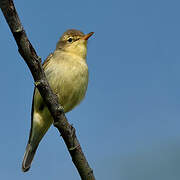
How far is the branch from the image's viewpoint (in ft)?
12.5

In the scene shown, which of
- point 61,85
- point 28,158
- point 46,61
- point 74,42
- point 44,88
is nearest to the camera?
point 44,88

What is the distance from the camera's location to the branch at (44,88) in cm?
380

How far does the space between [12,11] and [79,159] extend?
2279 millimetres

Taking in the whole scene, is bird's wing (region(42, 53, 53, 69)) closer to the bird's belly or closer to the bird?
the bird

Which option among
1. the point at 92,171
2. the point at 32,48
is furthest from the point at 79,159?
the point at 32,48

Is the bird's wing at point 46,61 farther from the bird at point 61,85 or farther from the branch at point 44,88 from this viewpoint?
the branch at point 44,88

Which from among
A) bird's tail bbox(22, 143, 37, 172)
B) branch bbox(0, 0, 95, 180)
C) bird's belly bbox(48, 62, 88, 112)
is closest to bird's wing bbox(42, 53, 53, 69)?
bird's belly bbox(48, 62, 88, 112)

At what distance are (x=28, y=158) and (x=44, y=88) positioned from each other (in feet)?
9.97

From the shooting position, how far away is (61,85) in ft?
21.6

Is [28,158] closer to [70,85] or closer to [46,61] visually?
[70,85]

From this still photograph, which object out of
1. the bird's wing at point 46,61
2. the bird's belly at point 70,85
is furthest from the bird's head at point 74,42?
the bird's belly at point 70,85

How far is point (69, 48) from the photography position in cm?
748

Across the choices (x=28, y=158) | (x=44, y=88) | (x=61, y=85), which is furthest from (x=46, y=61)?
(x=44, y=88)

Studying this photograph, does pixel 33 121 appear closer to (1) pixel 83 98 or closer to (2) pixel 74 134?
(1) pixel 83 98
